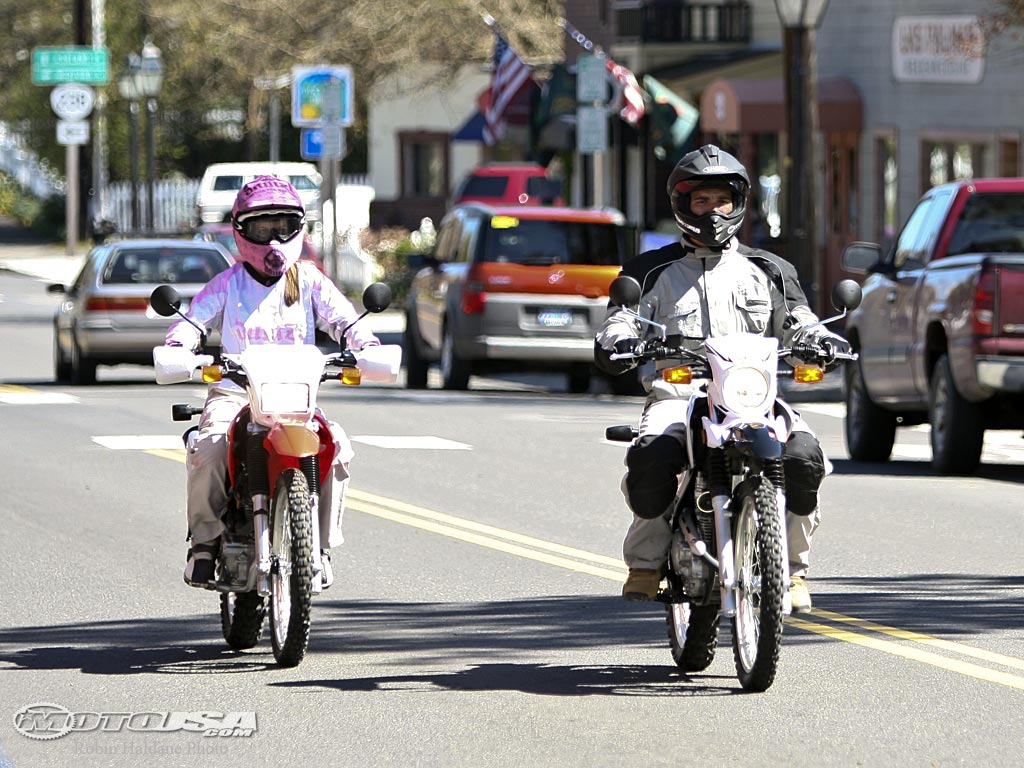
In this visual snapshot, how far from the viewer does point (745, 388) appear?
25.6 ft

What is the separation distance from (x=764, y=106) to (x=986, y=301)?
20.4 m

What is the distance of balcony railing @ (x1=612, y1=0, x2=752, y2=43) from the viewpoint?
41188mm

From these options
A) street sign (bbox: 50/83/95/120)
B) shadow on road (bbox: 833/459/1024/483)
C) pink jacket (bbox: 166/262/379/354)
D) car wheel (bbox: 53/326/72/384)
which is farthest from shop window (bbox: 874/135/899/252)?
pink jacket (bbox: 166/262/379/354)

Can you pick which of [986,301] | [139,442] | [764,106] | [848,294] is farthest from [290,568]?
[764,106]

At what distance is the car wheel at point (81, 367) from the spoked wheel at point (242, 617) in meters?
15.1

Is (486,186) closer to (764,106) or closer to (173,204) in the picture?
(764,106)

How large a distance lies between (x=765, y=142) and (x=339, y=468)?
30.2 metres

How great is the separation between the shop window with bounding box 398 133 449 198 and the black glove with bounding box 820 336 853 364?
51637 millimetres

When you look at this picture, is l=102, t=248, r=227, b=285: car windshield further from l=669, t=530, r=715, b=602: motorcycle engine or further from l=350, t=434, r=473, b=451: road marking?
l=669, t=530, r=715, b=602: motorcycle engine

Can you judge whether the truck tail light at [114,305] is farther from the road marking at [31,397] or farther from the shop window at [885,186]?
the shop window at [885,186]

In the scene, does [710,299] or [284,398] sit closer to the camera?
[284,398]

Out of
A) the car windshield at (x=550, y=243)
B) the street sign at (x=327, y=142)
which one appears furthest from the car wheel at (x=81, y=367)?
the street sign at (x=327, y=142)

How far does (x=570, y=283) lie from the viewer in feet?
75.8

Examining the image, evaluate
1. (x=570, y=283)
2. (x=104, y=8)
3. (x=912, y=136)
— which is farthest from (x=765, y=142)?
(x=104, y=8)
